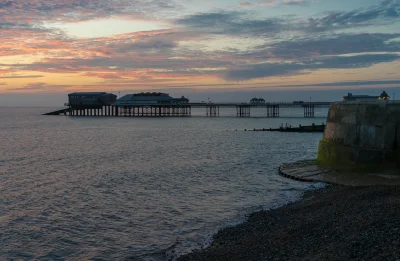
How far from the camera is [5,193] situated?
73.9 feet

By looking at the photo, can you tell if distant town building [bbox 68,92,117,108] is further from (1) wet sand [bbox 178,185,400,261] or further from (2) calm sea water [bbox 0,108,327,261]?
(1) wet sand [bbox 178,185,400,261]

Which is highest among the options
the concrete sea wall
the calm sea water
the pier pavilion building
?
the pier pavilion building

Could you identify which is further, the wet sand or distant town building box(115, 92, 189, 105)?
distant town building box(115, 92, 189, 105)

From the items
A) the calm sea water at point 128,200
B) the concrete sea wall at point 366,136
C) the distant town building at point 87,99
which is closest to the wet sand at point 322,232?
the calm sea water at point 128,200

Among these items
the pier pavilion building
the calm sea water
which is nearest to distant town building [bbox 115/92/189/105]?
the pier pavilion building

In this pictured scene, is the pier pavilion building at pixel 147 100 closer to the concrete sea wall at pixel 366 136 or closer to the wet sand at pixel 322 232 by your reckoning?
the concrete sea wall at pixel 366 136

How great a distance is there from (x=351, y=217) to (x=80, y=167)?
2449 centimetres

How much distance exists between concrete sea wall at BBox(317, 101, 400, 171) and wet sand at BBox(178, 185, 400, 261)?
703cm

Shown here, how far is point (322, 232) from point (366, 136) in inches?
543

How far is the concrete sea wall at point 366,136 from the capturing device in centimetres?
2341

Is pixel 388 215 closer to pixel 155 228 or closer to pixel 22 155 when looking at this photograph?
pixel 155 228

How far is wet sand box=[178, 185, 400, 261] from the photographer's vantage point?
9.84 meters

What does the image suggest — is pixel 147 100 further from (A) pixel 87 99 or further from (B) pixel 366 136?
(B) pixel 366 136

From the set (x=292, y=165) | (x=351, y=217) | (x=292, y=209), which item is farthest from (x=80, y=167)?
(x=351, y=217)
